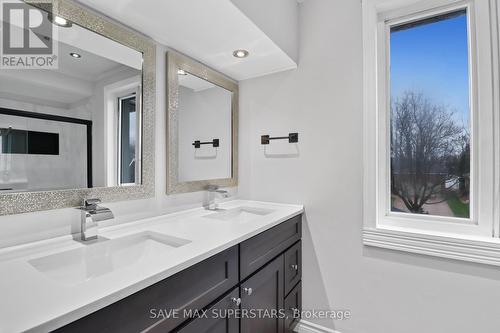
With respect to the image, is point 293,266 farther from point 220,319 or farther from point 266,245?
point 220,319

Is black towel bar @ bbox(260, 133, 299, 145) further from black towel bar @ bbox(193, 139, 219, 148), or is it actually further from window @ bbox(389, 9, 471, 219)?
window @ bbox(389, 9, 471, 219)

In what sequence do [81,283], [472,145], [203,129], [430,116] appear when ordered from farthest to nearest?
[203,129], [430,116], [472,145], [81,283]

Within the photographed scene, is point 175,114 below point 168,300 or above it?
above

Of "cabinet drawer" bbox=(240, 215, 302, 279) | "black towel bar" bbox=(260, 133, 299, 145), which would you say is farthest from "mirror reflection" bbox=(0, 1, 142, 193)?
"black towel bar" bbox=(260, 133, 299, 145)

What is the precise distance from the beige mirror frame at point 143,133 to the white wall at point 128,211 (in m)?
0.03

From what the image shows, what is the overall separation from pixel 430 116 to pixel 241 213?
1.37 m

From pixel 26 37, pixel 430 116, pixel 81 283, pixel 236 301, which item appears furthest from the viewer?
pixel 430 116

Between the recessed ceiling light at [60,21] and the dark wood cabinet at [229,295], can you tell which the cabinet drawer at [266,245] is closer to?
the dark wood cabinet at [229,295]

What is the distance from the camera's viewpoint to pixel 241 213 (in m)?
1.78

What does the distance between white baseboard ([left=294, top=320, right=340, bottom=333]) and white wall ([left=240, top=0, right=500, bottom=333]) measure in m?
0.04

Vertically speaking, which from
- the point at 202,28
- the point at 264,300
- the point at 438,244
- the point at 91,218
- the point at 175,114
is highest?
the point at 202,28

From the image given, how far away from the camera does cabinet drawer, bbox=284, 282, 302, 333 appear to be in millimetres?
1519

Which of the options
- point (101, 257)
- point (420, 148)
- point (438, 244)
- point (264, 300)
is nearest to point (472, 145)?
point (420, 148)

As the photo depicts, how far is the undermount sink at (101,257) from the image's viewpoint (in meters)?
0.84
